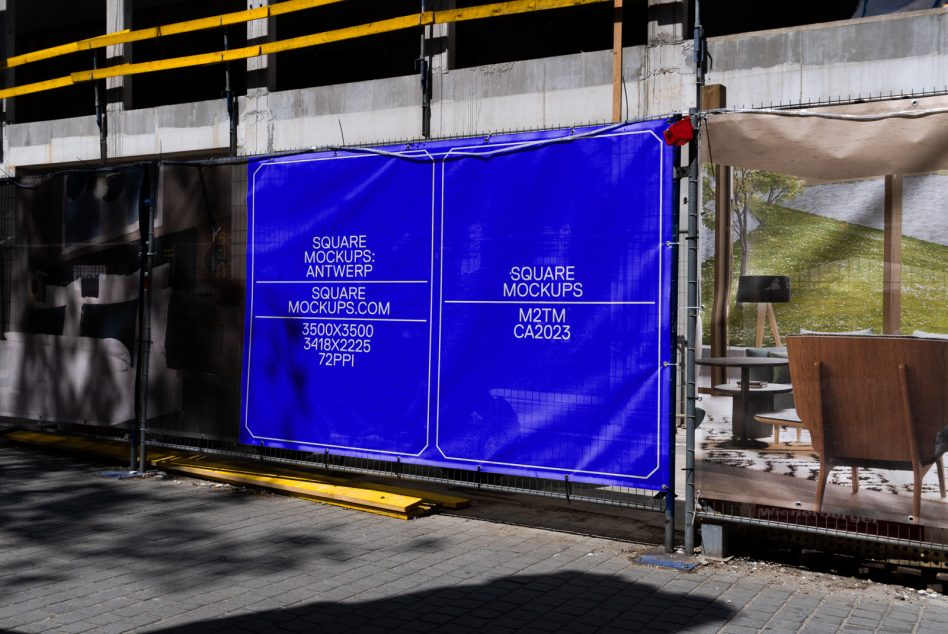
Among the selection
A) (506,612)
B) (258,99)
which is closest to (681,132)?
(506,612)

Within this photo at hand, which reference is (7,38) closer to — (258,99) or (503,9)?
(258,99)

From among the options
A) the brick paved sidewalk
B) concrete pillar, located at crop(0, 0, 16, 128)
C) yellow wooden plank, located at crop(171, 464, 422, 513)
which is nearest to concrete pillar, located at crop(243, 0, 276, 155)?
concrete pillar, located at crop(0, 0, 16, 128)

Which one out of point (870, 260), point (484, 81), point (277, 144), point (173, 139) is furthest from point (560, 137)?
point (173, 139)

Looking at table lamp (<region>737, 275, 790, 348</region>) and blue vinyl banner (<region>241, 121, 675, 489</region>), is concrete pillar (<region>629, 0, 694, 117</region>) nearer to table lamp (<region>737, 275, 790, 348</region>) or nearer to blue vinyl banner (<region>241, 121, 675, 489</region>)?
blue vinyl banner (<region>241, 121, 675, 489</region>)

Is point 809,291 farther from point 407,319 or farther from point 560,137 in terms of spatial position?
point 407,319

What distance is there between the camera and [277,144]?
782 inches

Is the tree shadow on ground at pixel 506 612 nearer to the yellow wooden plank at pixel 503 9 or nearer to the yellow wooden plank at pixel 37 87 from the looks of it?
the yellow wooden plank at pixel 503 9

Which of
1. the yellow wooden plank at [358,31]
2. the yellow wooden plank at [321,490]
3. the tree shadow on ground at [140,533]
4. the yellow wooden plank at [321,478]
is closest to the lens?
the tree shadow on ground at [140,533]

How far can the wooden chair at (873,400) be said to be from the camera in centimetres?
566

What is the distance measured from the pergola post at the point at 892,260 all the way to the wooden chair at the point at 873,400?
0.42 ft

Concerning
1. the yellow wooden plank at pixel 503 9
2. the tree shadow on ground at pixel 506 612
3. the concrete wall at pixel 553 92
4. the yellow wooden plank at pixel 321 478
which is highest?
the yellow wooden plank at pixel 503 9

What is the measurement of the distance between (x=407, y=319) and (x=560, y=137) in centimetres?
189

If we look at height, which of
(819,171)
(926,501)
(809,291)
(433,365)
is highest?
(819,171)

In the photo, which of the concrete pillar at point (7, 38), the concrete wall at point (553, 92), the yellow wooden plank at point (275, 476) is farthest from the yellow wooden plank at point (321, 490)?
the concrete pillar at point (7, 38)
